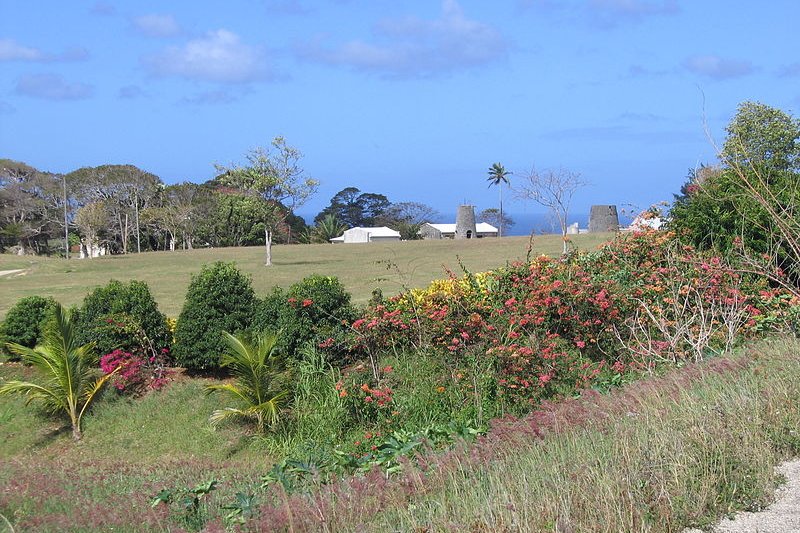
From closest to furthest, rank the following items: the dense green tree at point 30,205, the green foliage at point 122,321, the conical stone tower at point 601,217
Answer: the green foliage at point 122,321 → the conical stone tower at point 601,217 → the dense green tree at point 30,205

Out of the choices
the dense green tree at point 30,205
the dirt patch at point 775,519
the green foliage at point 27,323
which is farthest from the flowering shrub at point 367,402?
the dense green tree at point 30,205

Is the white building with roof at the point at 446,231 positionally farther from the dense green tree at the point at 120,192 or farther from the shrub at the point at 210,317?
the shrub at the point at 210,317

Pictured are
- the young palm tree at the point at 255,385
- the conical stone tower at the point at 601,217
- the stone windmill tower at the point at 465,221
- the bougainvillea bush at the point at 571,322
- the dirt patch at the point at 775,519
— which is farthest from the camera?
the stone windmill tower at the point at 465,221

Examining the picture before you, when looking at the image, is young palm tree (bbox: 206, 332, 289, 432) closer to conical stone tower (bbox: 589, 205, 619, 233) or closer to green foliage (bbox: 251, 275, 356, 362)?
green foliage (bbox: 251, 275, 356, 362)

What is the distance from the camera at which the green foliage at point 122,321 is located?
34.7 ft

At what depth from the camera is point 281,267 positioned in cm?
3128

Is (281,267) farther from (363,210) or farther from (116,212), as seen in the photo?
(363,210)

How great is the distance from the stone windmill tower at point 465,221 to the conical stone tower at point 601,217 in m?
17.0

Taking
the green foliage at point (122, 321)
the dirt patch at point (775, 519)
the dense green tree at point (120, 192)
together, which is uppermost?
the dense green tree at point (120, 192)

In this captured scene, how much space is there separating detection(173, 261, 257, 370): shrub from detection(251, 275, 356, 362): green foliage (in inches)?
11.7

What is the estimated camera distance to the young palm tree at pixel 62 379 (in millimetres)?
9633

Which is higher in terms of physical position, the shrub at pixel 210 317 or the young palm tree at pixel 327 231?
the young palm tree at pixel 327 231

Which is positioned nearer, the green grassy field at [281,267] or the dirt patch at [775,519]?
the dirt patch at [775,519]

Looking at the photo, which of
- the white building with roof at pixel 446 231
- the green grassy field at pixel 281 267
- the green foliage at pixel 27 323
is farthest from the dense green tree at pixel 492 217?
the green foliage at pixel 27 323
